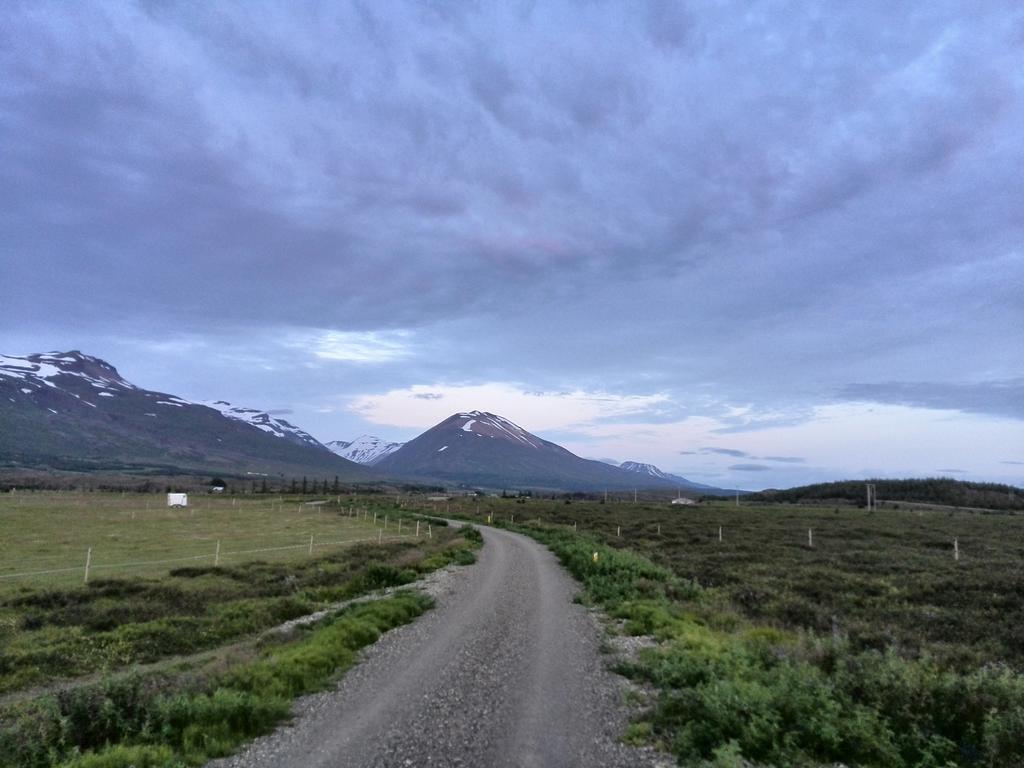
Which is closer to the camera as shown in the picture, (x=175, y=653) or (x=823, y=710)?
(x=823, y=710)

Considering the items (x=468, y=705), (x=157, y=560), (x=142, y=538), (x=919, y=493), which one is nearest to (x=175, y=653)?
(x=468, y=705)

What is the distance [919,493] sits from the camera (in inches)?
5541

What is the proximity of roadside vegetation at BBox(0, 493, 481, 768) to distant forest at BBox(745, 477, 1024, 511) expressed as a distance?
120 metres

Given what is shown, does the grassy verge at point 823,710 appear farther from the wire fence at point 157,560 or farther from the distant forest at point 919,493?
the distant forest at point 919,493

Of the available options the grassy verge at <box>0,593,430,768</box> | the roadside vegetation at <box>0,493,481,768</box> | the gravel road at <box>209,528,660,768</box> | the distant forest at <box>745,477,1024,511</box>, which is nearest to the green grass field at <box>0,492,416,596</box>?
the roadside vegetation at <box>0,493,481,768</box>

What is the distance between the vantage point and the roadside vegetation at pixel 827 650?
8.02 m

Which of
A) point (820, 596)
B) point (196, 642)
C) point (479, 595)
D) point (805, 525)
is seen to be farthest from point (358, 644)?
point (805, 525)

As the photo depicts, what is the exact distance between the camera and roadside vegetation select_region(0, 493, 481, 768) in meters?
8.96

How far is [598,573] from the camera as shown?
27.1m

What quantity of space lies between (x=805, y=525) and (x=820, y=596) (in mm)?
40439

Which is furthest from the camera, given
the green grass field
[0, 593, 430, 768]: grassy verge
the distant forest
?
the distant forest

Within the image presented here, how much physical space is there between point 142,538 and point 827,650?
1822 inches

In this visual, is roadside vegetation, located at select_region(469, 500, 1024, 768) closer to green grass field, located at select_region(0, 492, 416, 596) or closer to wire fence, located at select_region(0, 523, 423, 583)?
wire fence, located at select_region(0, 523, 423, 583)

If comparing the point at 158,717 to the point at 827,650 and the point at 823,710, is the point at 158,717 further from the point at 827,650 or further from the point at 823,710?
the point at 827,650
